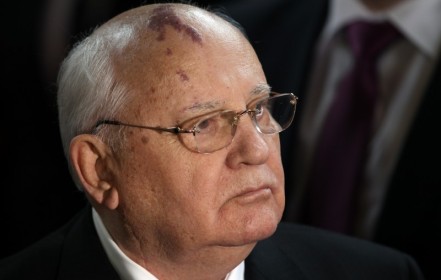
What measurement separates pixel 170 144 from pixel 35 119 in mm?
1254

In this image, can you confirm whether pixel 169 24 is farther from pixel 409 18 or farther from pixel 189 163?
pixel 409 18

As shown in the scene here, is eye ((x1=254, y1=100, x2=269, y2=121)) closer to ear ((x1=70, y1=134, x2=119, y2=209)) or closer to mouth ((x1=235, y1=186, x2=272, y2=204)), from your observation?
mouth ((x1=235, y1=186, x2=272, y2=204))

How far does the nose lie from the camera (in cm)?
124

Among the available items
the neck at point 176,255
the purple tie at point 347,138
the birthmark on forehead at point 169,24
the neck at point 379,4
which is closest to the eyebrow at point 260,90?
the birthmark on forehead at point 169,24

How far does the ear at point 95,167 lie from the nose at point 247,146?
193 mm

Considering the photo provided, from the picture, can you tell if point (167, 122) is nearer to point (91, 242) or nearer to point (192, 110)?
point (192, 110)

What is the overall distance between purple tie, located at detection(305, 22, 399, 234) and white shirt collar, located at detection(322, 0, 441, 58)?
1.3 inches

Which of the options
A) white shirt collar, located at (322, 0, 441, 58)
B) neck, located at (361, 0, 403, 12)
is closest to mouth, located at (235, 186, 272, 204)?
white shirt collar, located at (322, 0, 441, 58)

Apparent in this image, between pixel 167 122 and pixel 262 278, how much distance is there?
1.18 ft

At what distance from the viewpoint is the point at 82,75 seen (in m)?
1.29

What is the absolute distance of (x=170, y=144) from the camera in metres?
1.24

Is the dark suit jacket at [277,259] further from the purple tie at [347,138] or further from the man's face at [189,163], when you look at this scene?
the purple tie at [347,138]

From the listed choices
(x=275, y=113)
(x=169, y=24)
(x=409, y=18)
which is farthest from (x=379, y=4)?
(x=169, y=24)

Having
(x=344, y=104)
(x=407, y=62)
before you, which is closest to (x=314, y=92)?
(x=344, y=104)
